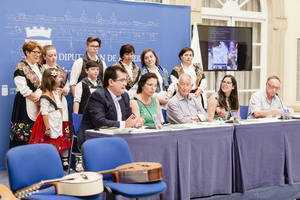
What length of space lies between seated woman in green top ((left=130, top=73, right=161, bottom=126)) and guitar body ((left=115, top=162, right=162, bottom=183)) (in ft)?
4.61

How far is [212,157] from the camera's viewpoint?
14.2ft

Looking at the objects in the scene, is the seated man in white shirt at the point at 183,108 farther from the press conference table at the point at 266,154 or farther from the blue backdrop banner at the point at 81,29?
the blue backdrop banner at the point at 81,29

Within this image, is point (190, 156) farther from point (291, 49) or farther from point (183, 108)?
point (291, 49)

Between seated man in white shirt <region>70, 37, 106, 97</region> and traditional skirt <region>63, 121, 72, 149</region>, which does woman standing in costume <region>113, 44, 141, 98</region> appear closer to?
seated man in white shirt <region>70, 37, 106, 97</region>

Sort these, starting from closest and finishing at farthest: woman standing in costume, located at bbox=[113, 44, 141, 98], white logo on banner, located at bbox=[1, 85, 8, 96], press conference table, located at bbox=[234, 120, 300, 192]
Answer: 1. press conference table, located at bbox=[234, 120, 300, 192]
2. white logo on banner, located at bbox=[1, 85, 8, 96]
3. woman standing in costume, located at bbox=[113, 44, 141, 98]

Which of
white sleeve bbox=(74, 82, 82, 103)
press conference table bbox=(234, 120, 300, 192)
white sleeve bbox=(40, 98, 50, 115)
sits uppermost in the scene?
white sleeve bbox=(74, 82, 82, 103)

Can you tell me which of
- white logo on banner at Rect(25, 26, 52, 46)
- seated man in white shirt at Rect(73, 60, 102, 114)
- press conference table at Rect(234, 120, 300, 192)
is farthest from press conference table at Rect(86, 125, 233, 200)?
white logo on banner at Rect(25, 26, 52, 46)

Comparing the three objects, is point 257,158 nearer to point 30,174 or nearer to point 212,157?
point 212,157

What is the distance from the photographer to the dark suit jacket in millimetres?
4301

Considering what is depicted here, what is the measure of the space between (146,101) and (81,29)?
Answer: 1.84 m

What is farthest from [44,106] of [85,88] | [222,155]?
[222,155]

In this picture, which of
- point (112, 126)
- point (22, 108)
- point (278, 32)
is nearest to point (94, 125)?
point (112, 126)

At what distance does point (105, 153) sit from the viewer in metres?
3.60

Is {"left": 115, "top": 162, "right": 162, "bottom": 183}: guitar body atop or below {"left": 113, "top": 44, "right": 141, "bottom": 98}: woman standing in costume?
below
